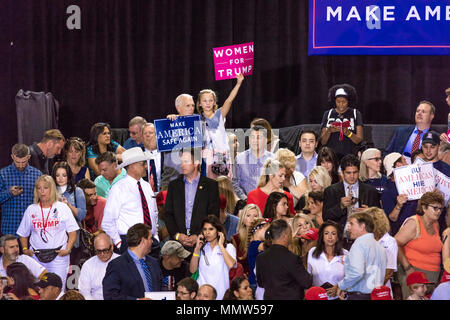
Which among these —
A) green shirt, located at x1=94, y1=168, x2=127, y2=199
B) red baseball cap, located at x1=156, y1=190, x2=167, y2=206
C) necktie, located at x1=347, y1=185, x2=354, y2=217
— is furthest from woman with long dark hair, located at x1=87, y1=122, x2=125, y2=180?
necktie, located at x1=347, y1=185, x2=354, y2=217

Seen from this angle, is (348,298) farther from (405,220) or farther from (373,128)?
(373,128)

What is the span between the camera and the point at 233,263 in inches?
272

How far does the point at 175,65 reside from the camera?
449 inches

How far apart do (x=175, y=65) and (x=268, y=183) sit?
4134mm

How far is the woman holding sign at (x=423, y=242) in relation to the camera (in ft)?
23.3

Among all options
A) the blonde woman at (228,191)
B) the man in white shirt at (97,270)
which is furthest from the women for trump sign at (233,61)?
the man in white shirt at (97,270)

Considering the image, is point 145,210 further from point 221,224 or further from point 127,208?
point 221,224

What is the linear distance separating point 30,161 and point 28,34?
304cm

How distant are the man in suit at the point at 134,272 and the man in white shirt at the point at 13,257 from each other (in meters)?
1.13

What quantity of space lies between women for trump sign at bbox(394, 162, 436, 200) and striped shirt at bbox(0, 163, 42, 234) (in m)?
3.78

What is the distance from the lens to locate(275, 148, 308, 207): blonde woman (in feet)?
26.2

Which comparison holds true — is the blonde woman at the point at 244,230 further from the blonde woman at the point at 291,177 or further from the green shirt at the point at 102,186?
the green shirt at the point at 102,186

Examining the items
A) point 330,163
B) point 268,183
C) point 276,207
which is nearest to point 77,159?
point 268,183

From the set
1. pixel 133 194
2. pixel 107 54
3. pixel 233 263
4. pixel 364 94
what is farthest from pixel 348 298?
pixel 107 54
